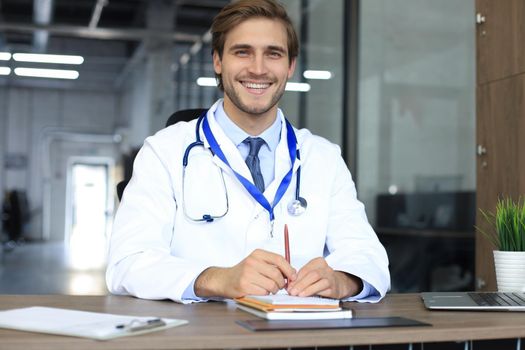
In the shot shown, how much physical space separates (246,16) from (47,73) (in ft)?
15.2

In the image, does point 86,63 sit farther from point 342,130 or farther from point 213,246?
point 213,246

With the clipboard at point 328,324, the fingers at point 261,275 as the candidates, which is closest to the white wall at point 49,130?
the fingers at point 261,275

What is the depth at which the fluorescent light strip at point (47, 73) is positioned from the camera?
617cm

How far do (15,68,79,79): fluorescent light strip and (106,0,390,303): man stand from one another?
422 cm

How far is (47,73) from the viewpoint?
650cm

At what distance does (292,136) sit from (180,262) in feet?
1.97

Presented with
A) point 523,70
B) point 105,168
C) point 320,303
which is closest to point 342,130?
point 523,70

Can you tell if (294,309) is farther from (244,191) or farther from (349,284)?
(244,191)

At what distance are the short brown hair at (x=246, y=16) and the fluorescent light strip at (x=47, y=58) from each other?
13.6 ft

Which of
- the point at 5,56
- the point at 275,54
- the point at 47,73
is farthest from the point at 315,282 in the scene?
the point at 47,73

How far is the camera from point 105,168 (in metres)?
15.6

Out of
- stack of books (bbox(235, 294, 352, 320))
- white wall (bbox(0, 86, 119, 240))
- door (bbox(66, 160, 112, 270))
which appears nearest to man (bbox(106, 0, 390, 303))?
stack of books (bbox(235, 294, 352, 320))

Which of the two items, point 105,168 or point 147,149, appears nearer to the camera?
point 147,149

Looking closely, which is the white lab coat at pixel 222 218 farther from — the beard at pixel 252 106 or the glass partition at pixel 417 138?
the glass partition at pixel 417 138
